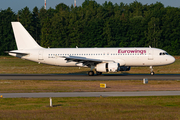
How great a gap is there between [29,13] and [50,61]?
9671 centimetres

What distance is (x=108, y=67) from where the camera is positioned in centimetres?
4053

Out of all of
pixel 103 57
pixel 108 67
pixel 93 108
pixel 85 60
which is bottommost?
pixel 93 108

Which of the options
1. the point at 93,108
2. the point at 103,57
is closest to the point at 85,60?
the point at 103,57

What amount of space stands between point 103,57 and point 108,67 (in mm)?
3448

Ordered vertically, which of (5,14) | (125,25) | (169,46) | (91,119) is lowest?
(91,119)

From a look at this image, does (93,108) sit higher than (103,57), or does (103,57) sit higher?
(103,57)

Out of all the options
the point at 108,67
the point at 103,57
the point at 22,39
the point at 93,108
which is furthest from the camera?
the point at 22,39

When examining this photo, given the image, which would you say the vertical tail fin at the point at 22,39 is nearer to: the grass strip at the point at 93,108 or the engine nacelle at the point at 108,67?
the engine nacelle at the point at 108,67

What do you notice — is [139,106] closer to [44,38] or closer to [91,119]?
[91,119]

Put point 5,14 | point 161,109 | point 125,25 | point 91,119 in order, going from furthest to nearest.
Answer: point 5,14 < point 125,25 < point 161,109 < point 91,119

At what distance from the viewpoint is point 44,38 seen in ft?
403

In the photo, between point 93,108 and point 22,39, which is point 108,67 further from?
point 93,108

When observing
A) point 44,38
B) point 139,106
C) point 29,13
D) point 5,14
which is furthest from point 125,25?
point 139,106

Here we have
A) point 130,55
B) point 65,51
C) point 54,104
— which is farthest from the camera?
point 65,51
